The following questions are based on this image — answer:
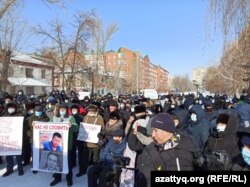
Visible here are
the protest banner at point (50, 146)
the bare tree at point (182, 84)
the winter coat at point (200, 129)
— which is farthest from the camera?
the bare tree at point (182, 84)

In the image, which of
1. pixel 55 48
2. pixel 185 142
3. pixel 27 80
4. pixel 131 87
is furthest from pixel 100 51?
pixel 185 142

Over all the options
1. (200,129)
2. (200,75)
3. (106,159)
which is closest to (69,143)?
(106,159)

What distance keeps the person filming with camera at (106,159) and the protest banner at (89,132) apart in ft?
5.19

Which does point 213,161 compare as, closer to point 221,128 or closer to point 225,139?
point 225,139

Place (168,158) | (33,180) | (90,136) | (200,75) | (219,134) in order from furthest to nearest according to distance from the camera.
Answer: (200,75)
(90,136)
(33,180)
(219,134)
(168,158)

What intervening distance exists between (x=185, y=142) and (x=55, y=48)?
24534mm

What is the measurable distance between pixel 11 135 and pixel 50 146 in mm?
1275

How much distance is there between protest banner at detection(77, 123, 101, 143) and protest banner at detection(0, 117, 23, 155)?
144cm

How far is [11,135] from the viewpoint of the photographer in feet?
26.0

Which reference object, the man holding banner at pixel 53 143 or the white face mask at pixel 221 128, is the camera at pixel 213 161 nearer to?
the white face mask at pixel 221 128

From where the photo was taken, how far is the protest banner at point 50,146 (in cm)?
709

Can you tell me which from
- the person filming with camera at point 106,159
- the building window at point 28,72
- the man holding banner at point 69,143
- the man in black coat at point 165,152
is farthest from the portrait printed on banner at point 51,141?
the building window at point 28,72

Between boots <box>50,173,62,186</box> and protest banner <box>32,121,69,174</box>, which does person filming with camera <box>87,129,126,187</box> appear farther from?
boots <box>50,173,62,186</box>

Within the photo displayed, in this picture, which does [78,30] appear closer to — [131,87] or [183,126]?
[183,126]
